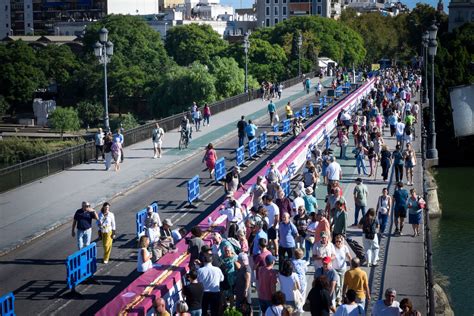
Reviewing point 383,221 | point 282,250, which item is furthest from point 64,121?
point 282,250

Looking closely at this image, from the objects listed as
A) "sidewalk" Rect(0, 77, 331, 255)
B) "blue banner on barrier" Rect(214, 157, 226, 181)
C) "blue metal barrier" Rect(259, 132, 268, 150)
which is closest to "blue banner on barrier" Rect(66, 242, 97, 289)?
"sidewalk" Rect(0, 77, 331, 255)

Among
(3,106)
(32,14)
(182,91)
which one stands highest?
(32,14)

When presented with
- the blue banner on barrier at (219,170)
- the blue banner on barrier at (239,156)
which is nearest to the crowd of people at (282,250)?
the blue banner on barrier at (219,170)

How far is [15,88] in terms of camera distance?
364 feet

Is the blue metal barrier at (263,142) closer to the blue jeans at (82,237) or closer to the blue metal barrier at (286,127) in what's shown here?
the blue metal barrier at (286,127)

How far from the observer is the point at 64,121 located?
97.2m

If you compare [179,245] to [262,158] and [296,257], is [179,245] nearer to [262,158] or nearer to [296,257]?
[296,257]

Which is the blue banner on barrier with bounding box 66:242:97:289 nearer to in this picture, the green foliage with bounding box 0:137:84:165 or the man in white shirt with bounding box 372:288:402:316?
the man in white shirt with bounding box 372:288:402:316

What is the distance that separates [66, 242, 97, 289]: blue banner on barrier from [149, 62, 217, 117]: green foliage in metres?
56.6

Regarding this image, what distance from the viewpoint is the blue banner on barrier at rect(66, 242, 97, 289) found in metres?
17.0

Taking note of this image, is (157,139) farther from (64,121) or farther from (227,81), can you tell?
(64,121)

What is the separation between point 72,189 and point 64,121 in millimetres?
70190

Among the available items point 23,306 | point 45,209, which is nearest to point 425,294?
A: point 23,306

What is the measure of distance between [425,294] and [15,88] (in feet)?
330
